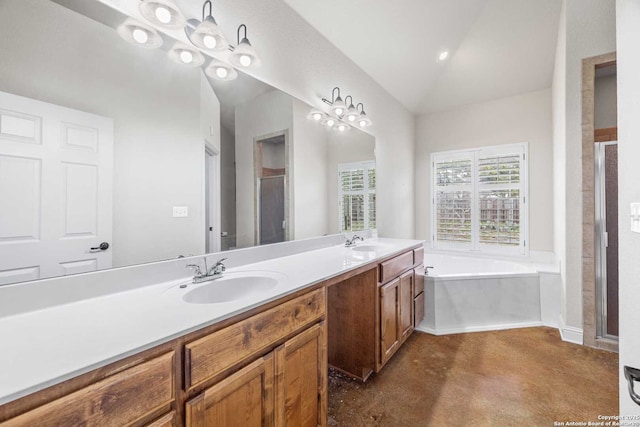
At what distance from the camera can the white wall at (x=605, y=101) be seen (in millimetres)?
2434

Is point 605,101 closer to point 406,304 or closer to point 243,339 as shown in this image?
point 406,304

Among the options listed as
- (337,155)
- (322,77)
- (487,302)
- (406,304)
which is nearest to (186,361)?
(406,304)

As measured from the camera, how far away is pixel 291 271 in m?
1.49

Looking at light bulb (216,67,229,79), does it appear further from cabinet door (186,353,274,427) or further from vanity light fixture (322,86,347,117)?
cabinet door (186,353,274,427)

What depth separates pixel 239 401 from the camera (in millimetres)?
950

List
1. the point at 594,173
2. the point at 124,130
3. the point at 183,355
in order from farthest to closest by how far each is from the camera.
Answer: the point at 594,173 → the point at 124,130 → the point at 183,355

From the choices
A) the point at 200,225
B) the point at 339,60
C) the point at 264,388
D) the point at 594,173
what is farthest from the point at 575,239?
the point at 200,225

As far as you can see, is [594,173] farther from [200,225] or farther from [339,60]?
[200,225]

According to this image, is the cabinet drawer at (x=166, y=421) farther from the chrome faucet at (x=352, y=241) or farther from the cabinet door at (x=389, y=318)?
the chrome faucet at (x=352, y=241)

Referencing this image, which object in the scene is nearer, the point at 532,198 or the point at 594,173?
the point at 594,173

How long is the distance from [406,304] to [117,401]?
80.4 inches

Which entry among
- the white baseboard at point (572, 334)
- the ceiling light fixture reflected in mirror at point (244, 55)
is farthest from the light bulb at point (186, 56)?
the white baseboard at point (572, 334)

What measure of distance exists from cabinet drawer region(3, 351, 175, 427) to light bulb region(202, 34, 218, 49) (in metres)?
1.41

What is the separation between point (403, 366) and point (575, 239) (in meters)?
1.83
